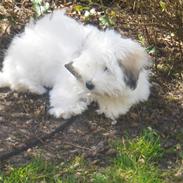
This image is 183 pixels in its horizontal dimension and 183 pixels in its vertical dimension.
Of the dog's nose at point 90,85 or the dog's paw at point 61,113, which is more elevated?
the dog's nose at point 90,85

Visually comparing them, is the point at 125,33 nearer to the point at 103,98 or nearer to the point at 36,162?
the point at 103,98

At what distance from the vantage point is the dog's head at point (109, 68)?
437cm

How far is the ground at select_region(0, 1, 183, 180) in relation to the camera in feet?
14.6

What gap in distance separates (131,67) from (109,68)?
0.18 meters

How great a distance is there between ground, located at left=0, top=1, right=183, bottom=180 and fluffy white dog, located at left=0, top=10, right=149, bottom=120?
3.6 inches

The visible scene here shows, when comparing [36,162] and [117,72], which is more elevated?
[117,72]

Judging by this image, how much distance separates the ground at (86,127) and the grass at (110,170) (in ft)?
0.29

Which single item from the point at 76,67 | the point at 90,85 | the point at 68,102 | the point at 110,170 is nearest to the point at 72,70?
the point at 76,67

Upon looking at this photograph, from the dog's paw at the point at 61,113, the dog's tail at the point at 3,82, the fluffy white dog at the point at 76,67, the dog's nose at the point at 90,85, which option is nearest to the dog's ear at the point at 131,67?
the fluffy white dog at the point at 76,67

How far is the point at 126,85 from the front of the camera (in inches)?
174

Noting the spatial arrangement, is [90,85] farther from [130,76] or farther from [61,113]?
[61,113]

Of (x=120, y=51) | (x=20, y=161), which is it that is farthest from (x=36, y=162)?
(x=120, y=51)

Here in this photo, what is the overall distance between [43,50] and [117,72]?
83cm

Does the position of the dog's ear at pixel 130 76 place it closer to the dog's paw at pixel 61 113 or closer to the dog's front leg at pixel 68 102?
the dog's front leg at pixel 68 102
